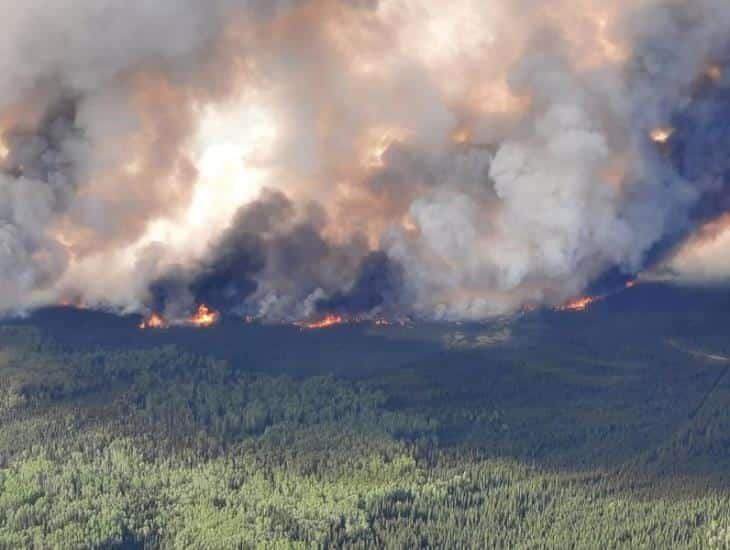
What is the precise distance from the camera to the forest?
4700 inches

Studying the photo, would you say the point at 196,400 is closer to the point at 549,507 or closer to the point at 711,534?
the point at 549,507

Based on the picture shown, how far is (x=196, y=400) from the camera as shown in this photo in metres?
152

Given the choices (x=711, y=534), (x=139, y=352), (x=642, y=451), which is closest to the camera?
(x=711, y=534)

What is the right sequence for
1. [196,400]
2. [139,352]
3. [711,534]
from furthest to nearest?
1. [139,352]
2. [196,400]
3. [711,534]

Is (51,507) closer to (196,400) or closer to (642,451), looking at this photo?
(196,400)

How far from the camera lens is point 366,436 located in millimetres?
142500

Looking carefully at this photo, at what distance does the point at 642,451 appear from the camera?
142 metres

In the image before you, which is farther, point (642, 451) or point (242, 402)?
point (242, 402)

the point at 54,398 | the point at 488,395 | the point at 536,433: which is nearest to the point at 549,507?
the point at 536,433

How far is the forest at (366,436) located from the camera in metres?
119

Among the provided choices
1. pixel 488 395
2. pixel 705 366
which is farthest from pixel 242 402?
pixel 705 366

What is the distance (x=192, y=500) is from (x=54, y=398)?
102 ft

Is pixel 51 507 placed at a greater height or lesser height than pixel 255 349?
lesser

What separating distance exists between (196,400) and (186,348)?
1466cm
